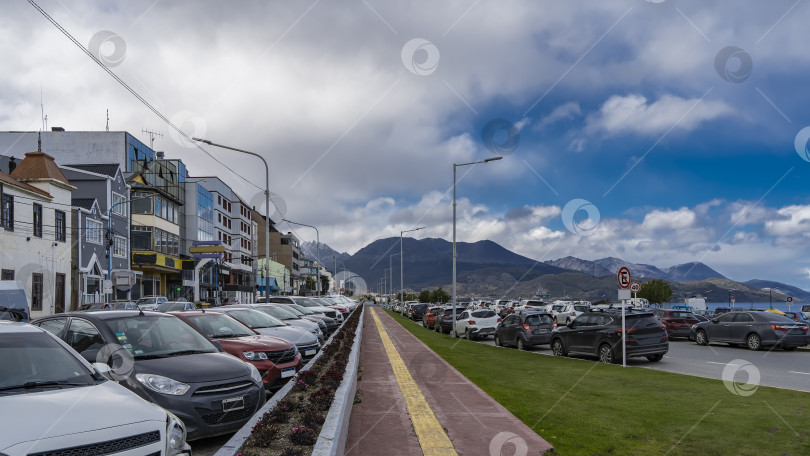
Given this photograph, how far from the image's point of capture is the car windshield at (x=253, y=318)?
45.0ft

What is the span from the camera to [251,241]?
102000 mm

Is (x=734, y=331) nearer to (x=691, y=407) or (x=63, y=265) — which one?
(x=691, y=407)

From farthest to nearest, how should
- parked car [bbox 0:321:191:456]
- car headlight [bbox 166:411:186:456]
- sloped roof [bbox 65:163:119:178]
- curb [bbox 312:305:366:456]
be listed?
sloped roof [bbox 65:163:119:178] → curb [bbox 312:305:366:456] → car headlight [bbox 166:411:186:456] → parked car [bbox 0:321:191:456]

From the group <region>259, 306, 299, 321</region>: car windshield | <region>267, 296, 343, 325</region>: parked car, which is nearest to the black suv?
<region>259, 306, 299, 321</region>: car windshield

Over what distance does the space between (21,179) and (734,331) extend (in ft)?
136

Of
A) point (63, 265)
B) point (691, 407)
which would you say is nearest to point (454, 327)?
point (691, 407)

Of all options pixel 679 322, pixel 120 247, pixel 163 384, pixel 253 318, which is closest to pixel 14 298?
pixel 253 318

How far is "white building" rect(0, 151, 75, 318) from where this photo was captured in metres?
33.2

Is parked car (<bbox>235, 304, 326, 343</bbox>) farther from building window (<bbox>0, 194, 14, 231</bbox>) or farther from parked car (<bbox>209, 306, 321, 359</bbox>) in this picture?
building window (<bbox>0, 194, 14, 231</bbox>)

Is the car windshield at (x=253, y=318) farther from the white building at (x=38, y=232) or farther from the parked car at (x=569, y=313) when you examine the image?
the parked car at (x=569, y=313)

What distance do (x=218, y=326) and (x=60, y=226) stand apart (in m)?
33.9

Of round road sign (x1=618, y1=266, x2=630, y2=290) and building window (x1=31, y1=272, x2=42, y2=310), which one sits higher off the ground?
round road sign (x1=618, y1=266, x2=630, y2=290)

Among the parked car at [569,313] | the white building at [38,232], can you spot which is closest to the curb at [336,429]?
the parked car at [569,313]

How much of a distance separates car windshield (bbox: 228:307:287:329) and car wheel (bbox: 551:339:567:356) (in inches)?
368
